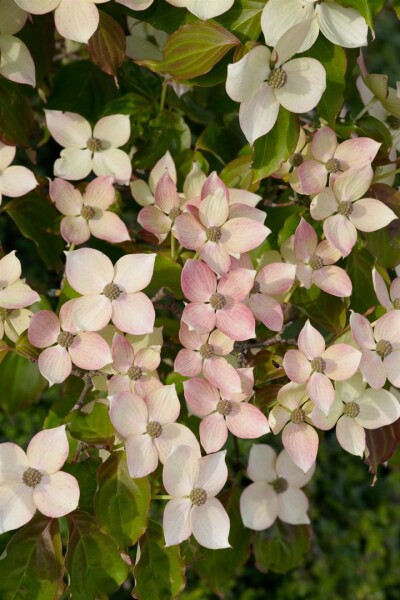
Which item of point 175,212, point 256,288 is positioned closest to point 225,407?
point 256,288

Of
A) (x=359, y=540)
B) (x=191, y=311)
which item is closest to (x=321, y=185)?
(x=191, y=311)

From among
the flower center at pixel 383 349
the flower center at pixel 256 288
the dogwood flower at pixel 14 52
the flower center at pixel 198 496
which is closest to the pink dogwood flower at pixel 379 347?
the flower center at pixel 383 349

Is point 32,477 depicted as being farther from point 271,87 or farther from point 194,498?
point 271,87

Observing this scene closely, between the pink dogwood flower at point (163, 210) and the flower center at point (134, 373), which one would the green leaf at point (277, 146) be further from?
the flower center at point (134, 373)

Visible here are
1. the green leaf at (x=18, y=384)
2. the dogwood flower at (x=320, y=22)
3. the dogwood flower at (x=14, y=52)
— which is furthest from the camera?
the green leaf at (x=18, y=384)

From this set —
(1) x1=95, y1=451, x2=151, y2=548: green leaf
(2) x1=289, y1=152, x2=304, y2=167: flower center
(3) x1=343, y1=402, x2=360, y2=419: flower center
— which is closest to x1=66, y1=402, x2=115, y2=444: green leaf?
(1) x1=95, y1=451, x2=151, y2=548: green leaf

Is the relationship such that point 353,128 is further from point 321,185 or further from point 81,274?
point 81,274
